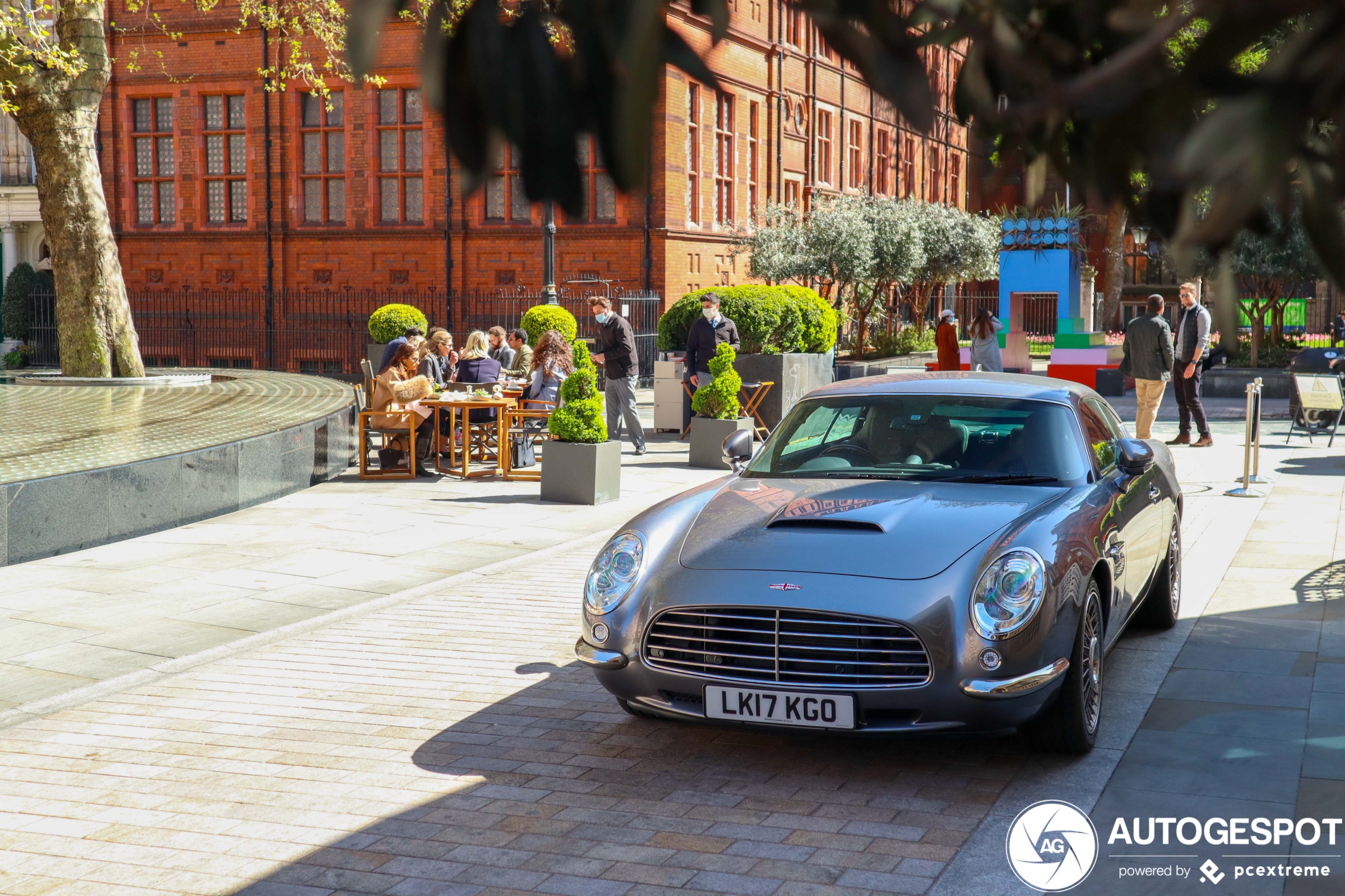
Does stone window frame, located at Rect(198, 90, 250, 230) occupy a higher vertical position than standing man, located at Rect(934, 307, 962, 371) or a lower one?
higher

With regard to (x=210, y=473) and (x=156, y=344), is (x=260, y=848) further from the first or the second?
(x=156, y=344)

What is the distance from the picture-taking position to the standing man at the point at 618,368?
16.2m

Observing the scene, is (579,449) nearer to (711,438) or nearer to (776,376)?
(711,438)

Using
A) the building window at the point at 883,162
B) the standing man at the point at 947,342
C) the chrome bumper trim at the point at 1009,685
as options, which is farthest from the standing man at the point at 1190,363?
the building window at the point at 883,162

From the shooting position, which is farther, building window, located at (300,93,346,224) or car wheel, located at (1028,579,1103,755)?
building window, located at (300,93,346,224)

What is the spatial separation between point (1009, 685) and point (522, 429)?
11.2 m

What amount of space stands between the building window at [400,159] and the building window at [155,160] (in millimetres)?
5741

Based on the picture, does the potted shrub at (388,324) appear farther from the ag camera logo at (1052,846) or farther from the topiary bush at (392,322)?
the ag camera logo at (1052,846)

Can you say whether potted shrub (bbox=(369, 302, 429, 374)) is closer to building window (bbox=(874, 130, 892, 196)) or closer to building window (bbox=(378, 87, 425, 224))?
building window (bbox=(378, 87, 425, 224))

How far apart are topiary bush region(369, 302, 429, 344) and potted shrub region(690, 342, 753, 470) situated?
1061 cm

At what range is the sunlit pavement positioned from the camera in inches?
169

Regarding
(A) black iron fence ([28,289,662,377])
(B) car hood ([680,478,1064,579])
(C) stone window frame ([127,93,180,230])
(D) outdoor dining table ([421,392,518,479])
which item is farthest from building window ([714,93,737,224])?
(B) car hood ([680,478,1064,579])

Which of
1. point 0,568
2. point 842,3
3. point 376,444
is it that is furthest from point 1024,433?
point 376,444

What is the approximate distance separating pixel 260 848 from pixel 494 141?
358cm
